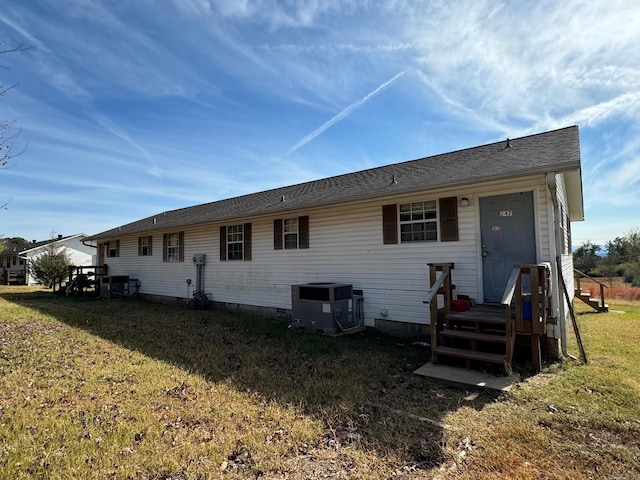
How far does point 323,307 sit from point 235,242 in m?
4.45

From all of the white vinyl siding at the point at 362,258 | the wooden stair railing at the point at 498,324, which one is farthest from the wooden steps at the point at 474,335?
the white vinyl siding at the point at 362,258

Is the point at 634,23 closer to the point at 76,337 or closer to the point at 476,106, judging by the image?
the point at 476,106

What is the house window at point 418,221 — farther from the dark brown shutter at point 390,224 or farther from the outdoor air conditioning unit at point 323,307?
the outdoor air conditioning unit at point 323,307

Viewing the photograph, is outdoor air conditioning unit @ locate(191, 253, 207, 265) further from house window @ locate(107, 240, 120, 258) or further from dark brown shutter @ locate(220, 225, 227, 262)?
house window @ locate(107, 240, 120, 258)

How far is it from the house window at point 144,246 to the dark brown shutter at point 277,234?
7.45 m

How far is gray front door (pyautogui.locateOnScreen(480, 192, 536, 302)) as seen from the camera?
572cm

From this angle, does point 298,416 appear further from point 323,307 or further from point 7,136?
point 7,136

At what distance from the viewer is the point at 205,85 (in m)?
9.09

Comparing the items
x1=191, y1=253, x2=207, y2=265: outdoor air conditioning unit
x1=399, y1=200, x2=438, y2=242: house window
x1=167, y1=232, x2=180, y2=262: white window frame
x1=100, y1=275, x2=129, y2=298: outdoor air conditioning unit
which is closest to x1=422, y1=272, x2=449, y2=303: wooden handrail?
x1=399, y1=200, x2=438, y2=242: house window

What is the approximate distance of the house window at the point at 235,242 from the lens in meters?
10.0

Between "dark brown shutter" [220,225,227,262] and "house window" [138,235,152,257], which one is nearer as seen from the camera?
"dark brown shutter" [220,225,227,262]

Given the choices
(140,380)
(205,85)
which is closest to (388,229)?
(140,380)

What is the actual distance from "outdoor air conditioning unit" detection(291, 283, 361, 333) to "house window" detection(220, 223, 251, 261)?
2.86 m

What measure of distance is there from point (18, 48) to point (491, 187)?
24.8ft
